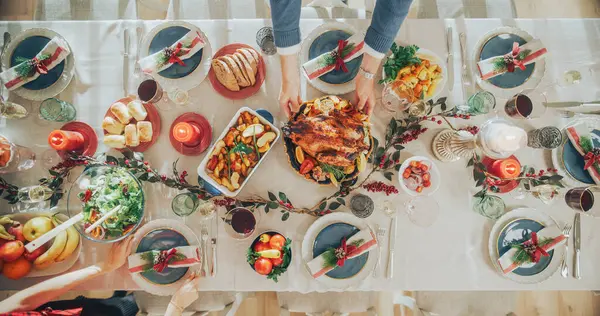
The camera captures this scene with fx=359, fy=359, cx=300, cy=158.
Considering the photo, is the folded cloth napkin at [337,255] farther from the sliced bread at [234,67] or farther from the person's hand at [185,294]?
the sliced bread at [234,67]

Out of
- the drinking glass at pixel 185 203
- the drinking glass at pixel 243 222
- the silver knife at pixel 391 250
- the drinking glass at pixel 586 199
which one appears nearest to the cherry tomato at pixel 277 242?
the drinking glass at pixel 243 222

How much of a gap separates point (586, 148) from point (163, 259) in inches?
76.2

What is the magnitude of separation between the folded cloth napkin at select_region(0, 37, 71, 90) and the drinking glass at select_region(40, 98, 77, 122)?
0.15 m

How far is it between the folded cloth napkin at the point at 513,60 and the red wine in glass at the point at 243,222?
1.23 meters

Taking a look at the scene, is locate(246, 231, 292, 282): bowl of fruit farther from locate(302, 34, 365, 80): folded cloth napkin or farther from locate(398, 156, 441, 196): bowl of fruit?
locate(302, 34, 365, 80): folded cloth napkin

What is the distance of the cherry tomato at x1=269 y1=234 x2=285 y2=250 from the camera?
1501mm

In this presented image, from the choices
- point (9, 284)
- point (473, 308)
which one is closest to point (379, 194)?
point (473, 308)

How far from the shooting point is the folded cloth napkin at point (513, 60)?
1607 millimetres

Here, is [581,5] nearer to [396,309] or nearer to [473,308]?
[473,308]

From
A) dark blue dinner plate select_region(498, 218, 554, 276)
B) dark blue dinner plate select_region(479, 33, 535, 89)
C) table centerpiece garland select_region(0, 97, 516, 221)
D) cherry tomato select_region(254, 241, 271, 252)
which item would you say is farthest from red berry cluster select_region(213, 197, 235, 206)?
dark blue dinner plate select_region(479, 33, 535, 89)

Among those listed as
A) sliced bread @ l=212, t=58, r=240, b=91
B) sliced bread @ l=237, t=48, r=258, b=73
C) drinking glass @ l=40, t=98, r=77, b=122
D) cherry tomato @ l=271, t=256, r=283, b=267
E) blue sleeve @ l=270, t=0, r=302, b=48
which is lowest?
cherry tomato @ l=271, t=256, r=283, b=267

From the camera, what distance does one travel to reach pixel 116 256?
1.56m

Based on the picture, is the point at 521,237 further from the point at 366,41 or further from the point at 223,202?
the point at 223,202

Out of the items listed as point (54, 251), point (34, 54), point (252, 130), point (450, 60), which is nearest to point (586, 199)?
point (450, 60)
